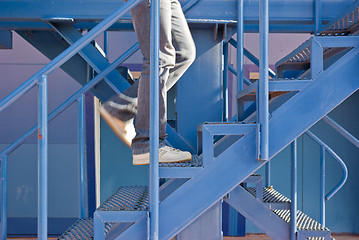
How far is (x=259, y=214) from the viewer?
9.49 feet

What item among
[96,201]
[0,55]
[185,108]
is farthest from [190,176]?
[0,55]

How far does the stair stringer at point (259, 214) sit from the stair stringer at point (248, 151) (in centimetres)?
97

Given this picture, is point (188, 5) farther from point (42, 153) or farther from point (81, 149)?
point (42, 153)

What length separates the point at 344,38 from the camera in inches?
81.2

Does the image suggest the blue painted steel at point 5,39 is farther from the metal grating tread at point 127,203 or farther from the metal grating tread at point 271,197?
the metal grating tread at point 271,197

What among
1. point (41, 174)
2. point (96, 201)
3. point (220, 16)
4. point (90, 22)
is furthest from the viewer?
point (96, 201)

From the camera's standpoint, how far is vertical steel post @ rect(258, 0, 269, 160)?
1.90m

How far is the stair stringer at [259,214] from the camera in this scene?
286 cm

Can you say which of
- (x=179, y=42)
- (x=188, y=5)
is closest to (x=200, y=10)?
(x=188, y=5)

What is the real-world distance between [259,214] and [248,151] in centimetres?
114

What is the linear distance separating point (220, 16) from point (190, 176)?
5.25 feet

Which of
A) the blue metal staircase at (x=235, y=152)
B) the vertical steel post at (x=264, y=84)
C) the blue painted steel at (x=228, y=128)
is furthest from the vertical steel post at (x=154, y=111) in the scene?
the vertical steel post at (x=264, y=84)

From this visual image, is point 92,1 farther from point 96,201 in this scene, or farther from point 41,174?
point 96,201

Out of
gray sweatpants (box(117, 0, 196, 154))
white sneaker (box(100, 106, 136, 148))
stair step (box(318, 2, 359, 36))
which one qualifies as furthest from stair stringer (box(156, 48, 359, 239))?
stair step (box(318, 2, 359, 36))
